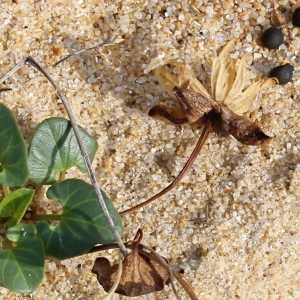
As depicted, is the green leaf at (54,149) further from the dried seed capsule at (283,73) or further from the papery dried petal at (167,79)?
the dried seed capsule at (283,73)

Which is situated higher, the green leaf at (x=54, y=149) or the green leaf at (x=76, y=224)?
the green leaf at (x=54, y=149)

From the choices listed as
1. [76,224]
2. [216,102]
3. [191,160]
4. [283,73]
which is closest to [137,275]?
[76,224]

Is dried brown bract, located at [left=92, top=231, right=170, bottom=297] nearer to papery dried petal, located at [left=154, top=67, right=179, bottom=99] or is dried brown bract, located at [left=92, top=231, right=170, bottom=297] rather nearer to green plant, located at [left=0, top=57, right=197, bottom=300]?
green plant, located at [left=0, top=57, right=197, bottom=300]

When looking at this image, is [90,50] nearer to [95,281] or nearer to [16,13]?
[16,13]

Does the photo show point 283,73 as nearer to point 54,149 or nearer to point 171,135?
point 171,135

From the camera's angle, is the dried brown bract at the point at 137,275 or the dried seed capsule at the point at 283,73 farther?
the dried seed capsule at the point at 283,73

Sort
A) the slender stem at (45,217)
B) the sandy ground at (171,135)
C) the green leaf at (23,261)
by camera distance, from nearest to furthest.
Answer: the green leaf at (23,261) < the slender stem at (45,217) < the sandy ground at (171,135)

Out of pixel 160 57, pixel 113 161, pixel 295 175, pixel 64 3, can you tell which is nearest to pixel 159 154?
pixel 113 161

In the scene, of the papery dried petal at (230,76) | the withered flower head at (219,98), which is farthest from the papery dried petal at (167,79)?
the papery dried petal at (230,76)
